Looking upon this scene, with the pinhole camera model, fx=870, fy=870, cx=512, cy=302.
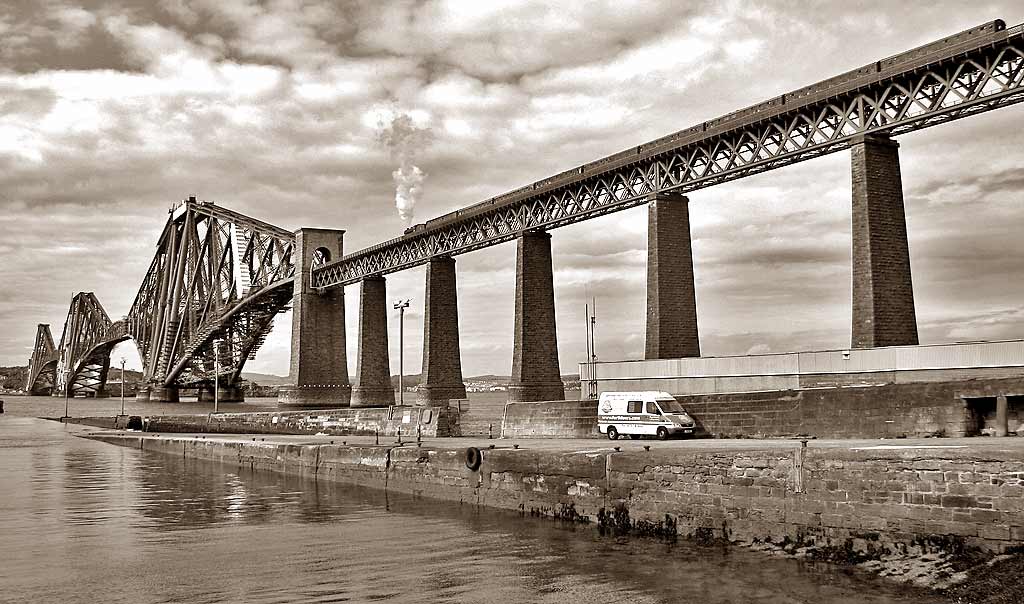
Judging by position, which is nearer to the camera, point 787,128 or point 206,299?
point 787,128

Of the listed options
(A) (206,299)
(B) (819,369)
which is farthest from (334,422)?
(A) (206,299)

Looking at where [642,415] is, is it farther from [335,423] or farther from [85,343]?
[85,343]

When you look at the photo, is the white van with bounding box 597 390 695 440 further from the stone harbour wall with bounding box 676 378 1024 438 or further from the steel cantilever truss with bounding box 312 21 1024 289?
the steel cantilever truss with bounding box 312 21 1024 289

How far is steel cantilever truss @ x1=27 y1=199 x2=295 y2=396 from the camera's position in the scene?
11456 centimetres

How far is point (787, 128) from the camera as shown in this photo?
3566 centimetres

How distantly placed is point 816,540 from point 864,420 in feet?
23.6

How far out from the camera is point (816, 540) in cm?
1577

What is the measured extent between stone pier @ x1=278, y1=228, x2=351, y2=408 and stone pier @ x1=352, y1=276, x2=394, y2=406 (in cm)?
944

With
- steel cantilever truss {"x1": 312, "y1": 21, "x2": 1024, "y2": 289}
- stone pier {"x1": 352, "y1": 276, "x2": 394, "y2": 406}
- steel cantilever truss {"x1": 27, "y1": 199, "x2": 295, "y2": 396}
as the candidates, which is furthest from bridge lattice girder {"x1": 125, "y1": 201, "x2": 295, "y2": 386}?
steel cantilever truss {"x1": 312, "y1": 21, "x2": 1024, "y2": 289}

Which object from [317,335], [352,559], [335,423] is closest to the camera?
[352,559]

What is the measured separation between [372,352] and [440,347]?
19.7m

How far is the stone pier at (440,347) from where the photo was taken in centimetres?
5972

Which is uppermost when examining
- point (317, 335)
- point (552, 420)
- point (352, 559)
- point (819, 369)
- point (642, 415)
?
point (317, 335)

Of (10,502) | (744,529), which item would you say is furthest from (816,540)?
(10,502)
